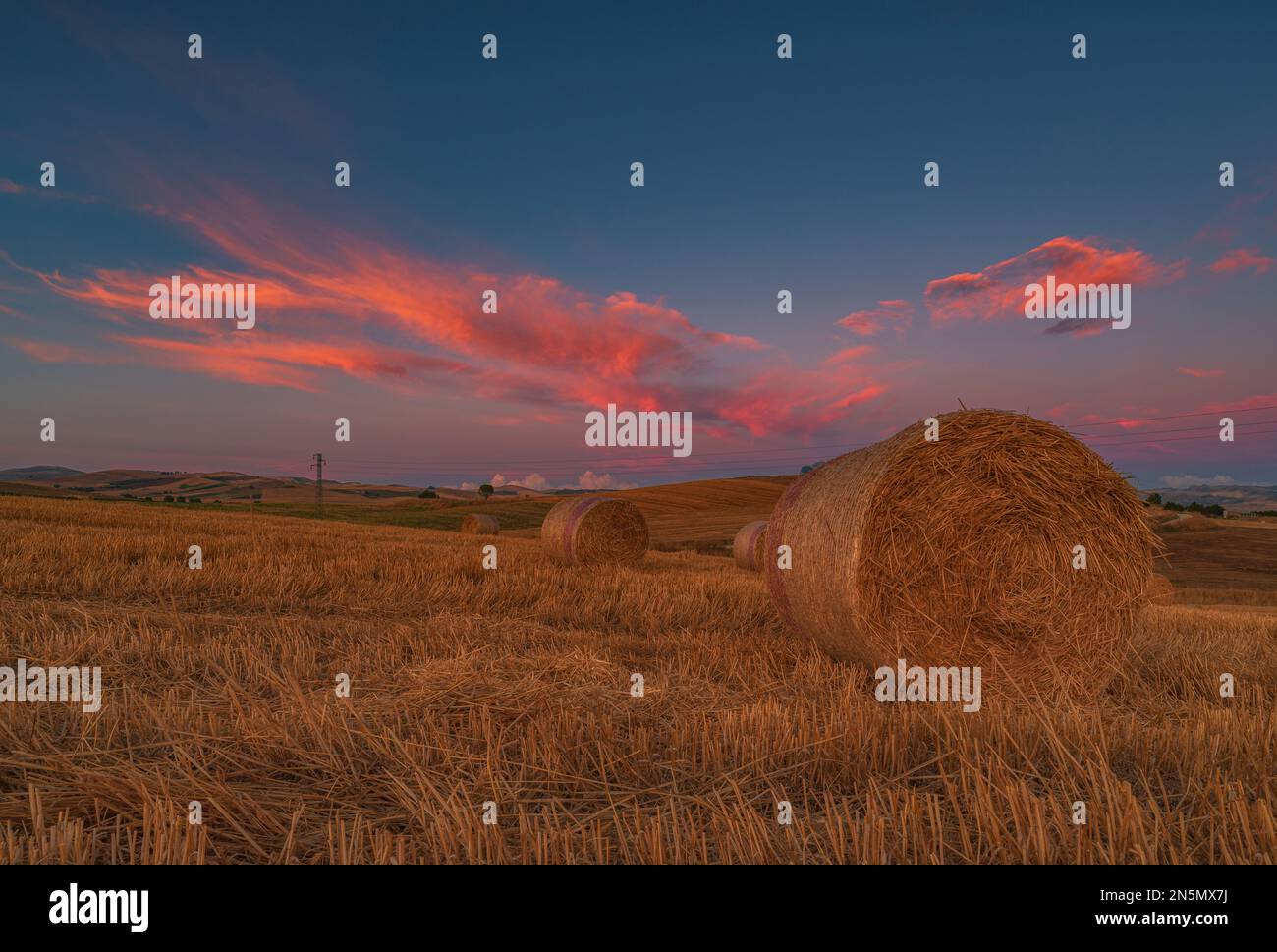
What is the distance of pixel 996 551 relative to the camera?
654cm

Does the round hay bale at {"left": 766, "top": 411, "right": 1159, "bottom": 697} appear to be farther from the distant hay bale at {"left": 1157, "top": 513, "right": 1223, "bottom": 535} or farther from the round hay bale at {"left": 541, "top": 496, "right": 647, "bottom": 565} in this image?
the distant hay bale at {"left": 1157, "top": 513, "right": 1223, "bottom": 535}

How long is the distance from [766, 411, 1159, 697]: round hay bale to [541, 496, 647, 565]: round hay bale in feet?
32.4

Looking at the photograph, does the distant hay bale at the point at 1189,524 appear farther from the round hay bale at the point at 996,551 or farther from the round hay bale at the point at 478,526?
the round hay bale at the point at 996,551

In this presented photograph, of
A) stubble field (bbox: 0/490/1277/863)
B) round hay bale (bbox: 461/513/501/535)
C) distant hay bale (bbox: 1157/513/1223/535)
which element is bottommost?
distant hay bale (bbox: 1157/513/1223/535)

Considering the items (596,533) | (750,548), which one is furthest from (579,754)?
(750,548)

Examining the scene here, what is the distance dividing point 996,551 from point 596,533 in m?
10.6

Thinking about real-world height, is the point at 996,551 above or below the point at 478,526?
above

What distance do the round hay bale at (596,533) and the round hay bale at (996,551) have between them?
9861 mm

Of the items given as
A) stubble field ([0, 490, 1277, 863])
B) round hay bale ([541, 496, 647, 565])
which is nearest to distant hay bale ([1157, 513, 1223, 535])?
round hay bale ([541, 496, 647, 565])

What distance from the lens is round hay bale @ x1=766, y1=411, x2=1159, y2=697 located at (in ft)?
20.9

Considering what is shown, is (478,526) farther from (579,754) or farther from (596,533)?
(579,754)

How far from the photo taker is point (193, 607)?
8.67m
